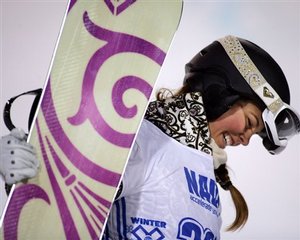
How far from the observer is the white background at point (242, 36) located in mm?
1546

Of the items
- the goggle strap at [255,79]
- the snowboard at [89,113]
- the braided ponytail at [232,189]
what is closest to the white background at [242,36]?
the braided ponytail at [232,189]

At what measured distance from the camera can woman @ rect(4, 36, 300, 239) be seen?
0.88 meters

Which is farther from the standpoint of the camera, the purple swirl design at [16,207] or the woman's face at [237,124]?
the woman's face at [237,124]

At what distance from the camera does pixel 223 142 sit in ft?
3.55

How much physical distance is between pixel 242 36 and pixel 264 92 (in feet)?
2.05

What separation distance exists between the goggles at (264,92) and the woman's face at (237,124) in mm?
22

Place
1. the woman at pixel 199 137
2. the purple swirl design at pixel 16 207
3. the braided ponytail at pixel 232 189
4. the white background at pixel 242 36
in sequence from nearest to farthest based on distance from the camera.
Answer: the purple swirl design at pixel 16 207
the woman at pixel 199 137
the braided ponytail at pixel 232 189
the white background at pixel 242 36

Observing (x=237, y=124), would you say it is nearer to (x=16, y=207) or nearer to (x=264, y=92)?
(x=264, y=92)

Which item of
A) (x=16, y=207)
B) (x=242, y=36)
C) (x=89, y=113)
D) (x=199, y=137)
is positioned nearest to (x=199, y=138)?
(x=199, y=137)

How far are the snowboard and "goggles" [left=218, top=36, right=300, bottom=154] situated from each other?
0.84 ft

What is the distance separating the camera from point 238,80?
1.05 metres

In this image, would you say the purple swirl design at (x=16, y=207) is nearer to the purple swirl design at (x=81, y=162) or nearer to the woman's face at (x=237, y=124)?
the purple swirl design at (x=81, y=162)

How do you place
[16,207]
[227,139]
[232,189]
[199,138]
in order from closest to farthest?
1. [16,207]
2. [199,138]
3. [227,139]
4. [232,189]

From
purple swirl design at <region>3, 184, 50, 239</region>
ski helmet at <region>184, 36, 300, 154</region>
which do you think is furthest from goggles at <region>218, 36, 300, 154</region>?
purple swirl design at <region>3, 184, 50, 239</region>
